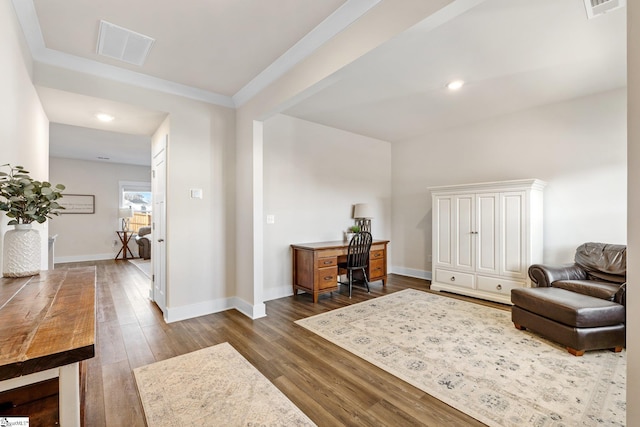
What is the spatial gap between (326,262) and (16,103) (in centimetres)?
329

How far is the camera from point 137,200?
327 inches

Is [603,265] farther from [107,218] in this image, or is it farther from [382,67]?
[107,218]

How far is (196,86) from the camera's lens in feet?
10.6

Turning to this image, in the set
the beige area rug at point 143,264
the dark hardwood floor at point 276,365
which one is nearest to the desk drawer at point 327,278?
the dark hardwood floor at point 276,365

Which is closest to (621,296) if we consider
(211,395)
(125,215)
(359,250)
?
(359,250)

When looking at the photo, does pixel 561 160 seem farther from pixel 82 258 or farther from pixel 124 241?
pixel 82 258

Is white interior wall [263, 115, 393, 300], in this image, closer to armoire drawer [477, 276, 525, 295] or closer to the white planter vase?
armoire drawer [477, 276, 525, 295]

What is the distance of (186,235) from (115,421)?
1.93 m

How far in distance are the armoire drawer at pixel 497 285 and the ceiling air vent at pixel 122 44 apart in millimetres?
4652

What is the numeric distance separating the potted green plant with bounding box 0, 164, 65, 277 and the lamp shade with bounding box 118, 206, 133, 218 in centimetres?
707

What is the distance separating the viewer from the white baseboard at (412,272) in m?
5.22

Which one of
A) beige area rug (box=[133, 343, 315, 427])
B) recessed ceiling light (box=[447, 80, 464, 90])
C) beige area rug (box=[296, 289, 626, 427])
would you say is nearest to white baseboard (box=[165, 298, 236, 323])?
beige area rug (box=[133, 343, 315, 427])

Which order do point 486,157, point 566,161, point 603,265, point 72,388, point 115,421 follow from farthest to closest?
point 486,157 → point 566,161 → point 603,265 → point 115,421 → point 72,388

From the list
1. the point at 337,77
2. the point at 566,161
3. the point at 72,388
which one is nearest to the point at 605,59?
the point at 566,161
